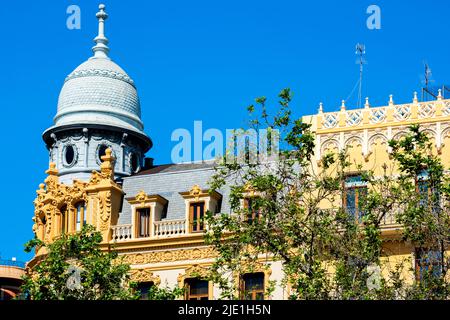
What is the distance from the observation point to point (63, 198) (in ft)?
226

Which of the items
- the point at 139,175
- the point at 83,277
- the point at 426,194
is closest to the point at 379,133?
the point at 426,194

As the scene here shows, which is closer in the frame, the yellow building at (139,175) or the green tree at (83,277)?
the green tree at (83,277)

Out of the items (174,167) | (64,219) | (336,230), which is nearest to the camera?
(336,230)

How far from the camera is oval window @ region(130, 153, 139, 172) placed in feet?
239

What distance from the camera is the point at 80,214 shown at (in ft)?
225

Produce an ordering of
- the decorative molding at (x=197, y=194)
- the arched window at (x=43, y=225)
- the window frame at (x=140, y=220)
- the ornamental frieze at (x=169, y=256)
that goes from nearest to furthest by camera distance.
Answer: the ornamental frieze at (x=169, y=256) < the decorative molding at (x=197, y=194) < the window frame at (x=140, y=220) < the arched window at (x=43, y=225)

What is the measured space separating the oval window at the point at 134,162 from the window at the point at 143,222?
6.19 metres

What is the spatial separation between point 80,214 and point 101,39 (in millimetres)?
11758

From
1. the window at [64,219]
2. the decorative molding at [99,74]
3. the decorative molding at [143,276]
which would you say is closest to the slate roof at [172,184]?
the window at [64,219]

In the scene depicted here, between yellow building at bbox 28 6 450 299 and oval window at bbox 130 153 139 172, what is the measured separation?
0.05m

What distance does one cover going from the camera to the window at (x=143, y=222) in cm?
6644

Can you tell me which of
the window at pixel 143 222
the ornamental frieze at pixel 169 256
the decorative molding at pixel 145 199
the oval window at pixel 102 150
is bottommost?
the ornamental frieze at pixel 169 256

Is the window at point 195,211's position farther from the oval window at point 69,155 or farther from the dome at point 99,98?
the oval window at point 69,155

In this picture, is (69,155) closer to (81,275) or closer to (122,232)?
(122,232)
